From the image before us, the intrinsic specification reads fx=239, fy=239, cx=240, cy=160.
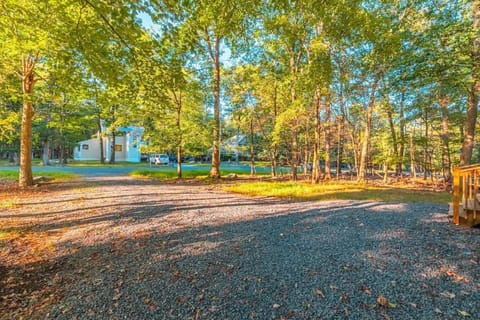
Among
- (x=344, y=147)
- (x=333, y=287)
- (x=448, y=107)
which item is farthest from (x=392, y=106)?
(x=333, y=287)

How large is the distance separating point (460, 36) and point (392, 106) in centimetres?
990

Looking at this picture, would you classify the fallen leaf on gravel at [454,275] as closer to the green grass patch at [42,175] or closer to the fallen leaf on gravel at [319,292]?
the fallen leaf on gravel at [319,292]

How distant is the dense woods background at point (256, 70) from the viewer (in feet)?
13.5

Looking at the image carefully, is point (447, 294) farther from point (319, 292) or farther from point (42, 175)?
point (42, 175)

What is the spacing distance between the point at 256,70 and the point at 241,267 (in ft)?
43.9

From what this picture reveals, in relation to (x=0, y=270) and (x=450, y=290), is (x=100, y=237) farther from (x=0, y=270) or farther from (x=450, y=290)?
(x=450, y=290)

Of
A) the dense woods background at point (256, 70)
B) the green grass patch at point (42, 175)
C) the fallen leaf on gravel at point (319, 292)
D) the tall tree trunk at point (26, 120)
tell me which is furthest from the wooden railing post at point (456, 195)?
the green grass patch at point (42, 175)

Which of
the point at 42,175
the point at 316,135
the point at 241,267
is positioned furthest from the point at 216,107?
the point at 241,267

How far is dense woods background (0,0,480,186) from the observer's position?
13.5 ft

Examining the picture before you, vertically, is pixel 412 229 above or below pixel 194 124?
below

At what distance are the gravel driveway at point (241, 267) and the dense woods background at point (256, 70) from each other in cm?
286

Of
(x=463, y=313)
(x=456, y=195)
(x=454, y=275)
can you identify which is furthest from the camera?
(x=456, y=195)

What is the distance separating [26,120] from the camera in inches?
363

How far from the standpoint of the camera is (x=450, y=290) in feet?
8.17
